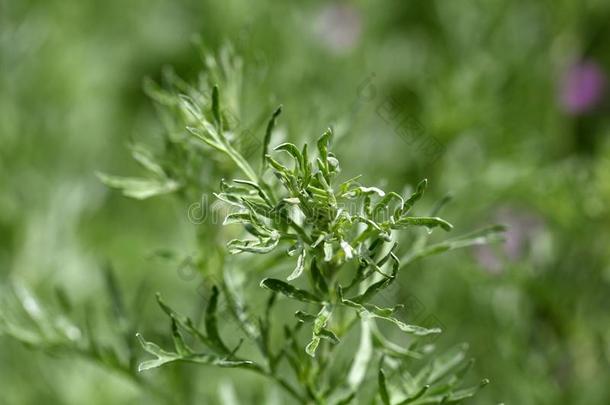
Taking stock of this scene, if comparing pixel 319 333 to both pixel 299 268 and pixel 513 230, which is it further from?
pixel 513 230

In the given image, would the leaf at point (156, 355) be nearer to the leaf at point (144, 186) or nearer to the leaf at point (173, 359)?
the leaf at point (173, 359)

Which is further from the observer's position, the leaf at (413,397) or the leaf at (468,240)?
the leaf at (468,240)

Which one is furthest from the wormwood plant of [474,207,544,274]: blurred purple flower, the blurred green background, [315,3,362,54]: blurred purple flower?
[315,3,362,54]: blurred purple flower

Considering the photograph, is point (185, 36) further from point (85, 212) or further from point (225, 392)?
point (225, 392)

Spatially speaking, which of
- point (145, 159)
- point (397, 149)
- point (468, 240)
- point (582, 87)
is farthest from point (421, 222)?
point (582, 87)

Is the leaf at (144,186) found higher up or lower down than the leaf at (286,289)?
higher up

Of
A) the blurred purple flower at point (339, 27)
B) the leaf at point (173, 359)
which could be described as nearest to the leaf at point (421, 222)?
the leaf at point (173, 359)

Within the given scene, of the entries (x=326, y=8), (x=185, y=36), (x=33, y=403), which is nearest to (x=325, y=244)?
(x=33, y=403)
